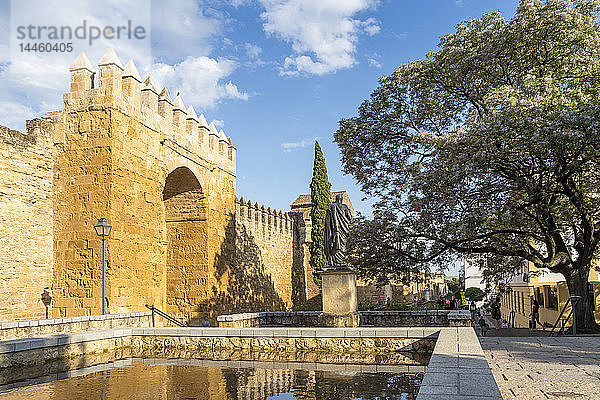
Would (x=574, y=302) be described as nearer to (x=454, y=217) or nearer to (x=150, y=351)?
(x=454, y=217)

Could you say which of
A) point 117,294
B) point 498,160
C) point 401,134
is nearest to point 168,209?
point 117,294

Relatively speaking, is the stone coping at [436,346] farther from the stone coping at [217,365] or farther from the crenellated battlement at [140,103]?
the crenellated battlement at [140,103]

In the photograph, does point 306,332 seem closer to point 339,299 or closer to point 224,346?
point 224,346

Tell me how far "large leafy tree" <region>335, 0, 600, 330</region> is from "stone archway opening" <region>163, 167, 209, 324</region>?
5571 mm

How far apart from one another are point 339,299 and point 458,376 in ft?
21.7

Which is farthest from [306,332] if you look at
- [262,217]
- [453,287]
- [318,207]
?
[453,287]

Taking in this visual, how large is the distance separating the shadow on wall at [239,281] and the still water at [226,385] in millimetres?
10262

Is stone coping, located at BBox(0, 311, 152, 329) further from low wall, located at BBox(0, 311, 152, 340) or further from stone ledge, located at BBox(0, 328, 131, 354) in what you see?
stone ledge, located at BBox(0, 328, 131, 354)

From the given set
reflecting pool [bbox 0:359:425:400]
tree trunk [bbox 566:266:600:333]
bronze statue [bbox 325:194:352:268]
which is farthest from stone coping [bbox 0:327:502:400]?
tree trunk [bbox 566:266:600:333]

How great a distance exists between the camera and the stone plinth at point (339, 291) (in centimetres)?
1098

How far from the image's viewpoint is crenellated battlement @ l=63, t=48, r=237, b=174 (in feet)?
41.5

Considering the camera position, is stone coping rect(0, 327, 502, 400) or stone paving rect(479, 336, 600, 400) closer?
stone coping rect(0, 327, 502, 400)

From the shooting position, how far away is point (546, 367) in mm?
6828

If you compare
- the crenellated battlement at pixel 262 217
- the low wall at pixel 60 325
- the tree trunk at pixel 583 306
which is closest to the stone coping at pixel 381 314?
the low wall at pixel 60 325
